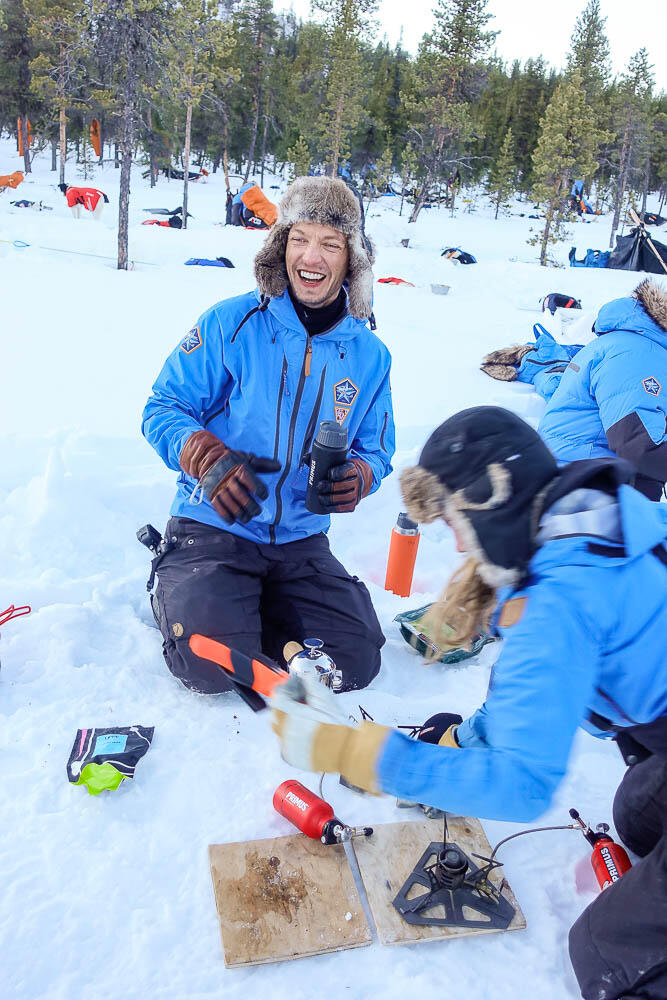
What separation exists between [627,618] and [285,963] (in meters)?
1.29

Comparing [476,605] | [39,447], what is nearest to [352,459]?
[476,605]

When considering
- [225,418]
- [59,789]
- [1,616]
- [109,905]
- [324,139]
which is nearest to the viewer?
[109,905]

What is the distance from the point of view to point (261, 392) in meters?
2.94

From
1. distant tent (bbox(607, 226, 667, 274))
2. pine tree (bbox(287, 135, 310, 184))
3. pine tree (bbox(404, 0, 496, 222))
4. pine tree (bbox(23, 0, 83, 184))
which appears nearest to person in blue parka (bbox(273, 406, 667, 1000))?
distant tent (bbox(607, 226, 667, 274))

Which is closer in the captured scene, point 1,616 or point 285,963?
point 285,963

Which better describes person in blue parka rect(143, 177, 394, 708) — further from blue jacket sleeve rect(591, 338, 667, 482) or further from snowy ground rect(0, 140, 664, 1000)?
blue jacket sleeve rect(591, 338, 667, 482)

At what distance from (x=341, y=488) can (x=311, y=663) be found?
91 cm

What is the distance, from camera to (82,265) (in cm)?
1281

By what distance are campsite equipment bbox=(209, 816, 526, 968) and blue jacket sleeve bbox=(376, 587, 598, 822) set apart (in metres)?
0.68

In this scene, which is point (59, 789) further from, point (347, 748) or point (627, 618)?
point (627, 618)

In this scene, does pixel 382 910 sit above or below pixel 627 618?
below

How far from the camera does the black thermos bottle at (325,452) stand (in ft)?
8.71

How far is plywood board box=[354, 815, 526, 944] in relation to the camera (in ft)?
6.21

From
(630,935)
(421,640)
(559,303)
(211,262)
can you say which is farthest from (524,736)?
(211,262)
